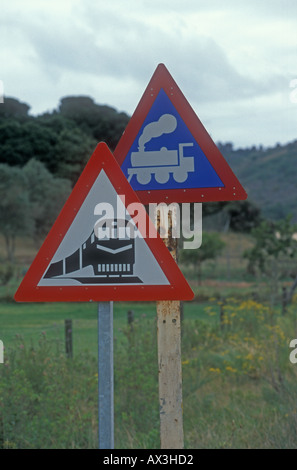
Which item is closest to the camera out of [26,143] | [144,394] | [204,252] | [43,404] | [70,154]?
[43,404]

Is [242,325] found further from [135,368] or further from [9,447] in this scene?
[9,447]

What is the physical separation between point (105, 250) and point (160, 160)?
0.80 m

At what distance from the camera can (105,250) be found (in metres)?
3.10

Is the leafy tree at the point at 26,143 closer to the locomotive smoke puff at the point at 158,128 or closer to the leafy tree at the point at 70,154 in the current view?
the leafy tree at the point at 70,154

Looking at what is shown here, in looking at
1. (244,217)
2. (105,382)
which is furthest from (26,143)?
(105,382)

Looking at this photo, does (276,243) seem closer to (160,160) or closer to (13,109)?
(160,160)

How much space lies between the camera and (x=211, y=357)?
9.94 metres

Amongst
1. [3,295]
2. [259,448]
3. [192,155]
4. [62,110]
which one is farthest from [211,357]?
[62,110]

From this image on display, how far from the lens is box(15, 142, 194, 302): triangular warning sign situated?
121 inches

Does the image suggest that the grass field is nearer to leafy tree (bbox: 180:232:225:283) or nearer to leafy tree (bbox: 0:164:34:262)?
leafy tree (bbox: 180:232:225:283)

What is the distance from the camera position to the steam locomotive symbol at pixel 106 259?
309 centimetres

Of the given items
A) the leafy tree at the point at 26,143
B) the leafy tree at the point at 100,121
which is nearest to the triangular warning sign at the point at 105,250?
the leafy tree at the point at 26,143

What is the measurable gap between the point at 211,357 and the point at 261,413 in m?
3.22

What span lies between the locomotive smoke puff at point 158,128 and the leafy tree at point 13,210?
3366 centimetres
